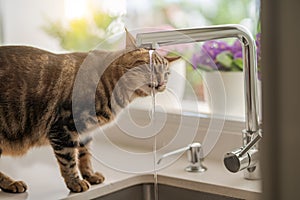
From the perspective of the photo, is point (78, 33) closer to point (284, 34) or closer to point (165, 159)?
point (165, 159)

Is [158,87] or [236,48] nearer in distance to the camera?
[158,87]

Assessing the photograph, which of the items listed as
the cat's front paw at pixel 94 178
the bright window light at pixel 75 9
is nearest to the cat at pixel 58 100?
the cat's front paw at pixel 94 178

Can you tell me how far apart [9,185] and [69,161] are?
150 mm

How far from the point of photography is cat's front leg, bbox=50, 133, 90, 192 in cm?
122

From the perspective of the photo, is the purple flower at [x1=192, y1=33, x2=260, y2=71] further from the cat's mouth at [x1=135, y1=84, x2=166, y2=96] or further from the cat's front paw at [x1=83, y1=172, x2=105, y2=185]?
the cat's front paw at [x1=83, y1=172, x2=105, y2=185]

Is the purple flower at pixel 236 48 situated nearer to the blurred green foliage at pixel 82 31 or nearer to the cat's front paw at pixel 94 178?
the blurred green foliage at pixel 82 31

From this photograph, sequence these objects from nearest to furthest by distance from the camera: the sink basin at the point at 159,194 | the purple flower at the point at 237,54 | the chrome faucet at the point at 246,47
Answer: the chrome faucet at the point at 246,47 → the sink basin at the point at 159,194 → the purple flower at the point at 237,54

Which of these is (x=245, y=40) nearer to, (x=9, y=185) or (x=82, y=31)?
(x=82, y=31)

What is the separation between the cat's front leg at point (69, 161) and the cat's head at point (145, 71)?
0.69ft

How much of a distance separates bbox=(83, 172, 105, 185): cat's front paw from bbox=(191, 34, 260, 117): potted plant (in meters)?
0.38

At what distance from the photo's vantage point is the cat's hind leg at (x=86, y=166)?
128 centimetres

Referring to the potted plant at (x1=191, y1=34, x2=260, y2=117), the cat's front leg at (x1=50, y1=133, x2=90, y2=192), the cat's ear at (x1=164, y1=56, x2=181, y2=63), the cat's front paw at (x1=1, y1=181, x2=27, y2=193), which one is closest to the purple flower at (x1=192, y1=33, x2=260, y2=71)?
the potted plant at (x1=191, y1=34, x2=260, y2=117)

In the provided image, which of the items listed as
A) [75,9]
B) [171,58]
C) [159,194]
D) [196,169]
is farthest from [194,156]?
[75,9]

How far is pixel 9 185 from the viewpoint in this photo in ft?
3.99
